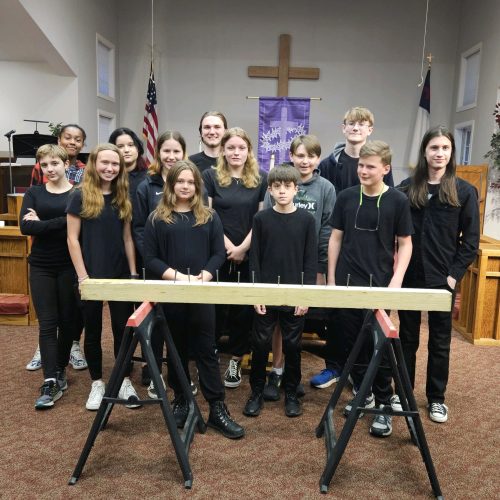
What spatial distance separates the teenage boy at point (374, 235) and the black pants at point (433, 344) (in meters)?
0.24

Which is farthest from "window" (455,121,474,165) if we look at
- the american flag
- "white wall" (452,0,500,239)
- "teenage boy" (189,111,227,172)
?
"teenage boy" (189,111,227,172)

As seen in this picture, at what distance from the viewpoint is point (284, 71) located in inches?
305

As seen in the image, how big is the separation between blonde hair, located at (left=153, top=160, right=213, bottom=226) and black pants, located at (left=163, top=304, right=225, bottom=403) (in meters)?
0.42

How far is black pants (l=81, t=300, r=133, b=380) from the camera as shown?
258 centimetres

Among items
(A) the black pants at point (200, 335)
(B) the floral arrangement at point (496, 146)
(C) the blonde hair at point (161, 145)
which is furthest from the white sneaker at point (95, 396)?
(B) the floral arrangement at point (496, 146)

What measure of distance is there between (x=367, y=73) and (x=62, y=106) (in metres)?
4.67

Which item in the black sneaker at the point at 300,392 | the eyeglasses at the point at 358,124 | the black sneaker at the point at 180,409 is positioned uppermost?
the eyeglasses at the point at 358,124

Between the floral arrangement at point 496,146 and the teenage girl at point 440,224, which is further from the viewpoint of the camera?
the floral arrangement at point 496,146

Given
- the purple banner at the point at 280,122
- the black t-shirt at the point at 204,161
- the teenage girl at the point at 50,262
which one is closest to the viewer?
the teenage girl at the point at 50,262

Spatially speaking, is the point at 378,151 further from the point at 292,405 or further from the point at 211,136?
the point at 292,405

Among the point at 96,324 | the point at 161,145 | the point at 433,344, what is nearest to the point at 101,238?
the point at 96,324

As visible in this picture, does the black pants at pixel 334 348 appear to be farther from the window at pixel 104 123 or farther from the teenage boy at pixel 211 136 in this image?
the window at pixel 104 123

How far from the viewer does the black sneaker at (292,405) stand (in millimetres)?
2609

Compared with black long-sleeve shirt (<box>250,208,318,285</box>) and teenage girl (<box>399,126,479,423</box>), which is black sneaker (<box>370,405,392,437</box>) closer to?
teenage girl (<box>399,126,479,423</box>)
